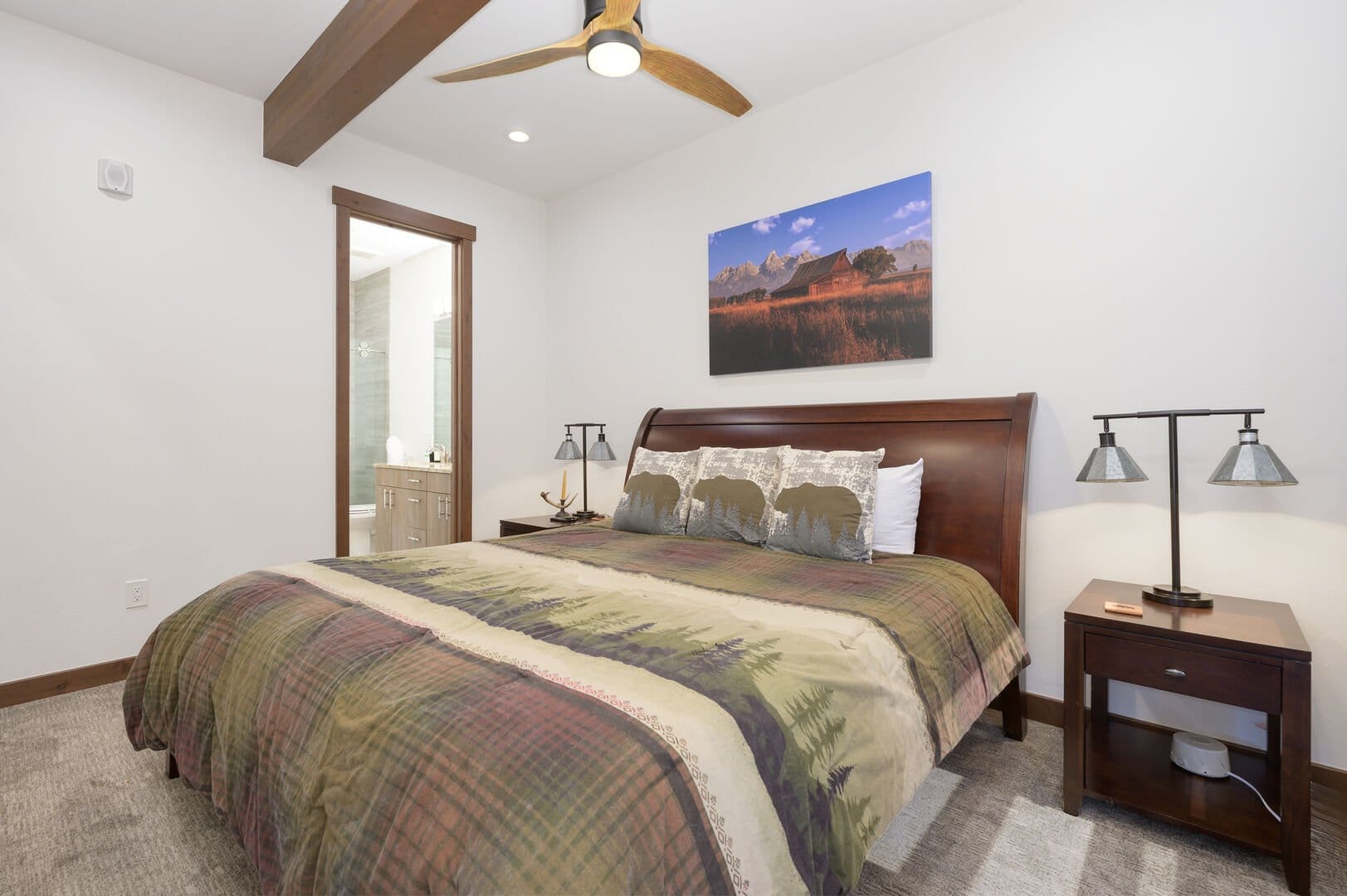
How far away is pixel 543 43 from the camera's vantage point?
272 cm

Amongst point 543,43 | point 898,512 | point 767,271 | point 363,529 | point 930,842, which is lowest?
point 930,842

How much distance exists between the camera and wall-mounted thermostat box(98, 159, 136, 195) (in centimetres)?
272

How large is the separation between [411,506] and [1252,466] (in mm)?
4783

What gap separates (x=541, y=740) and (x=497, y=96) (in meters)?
3.16

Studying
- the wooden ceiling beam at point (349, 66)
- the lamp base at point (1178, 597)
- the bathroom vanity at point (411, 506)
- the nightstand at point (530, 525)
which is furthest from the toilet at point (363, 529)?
the lamp base at point (1178, 597)

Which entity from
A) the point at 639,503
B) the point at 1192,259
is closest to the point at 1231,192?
the point at 1192,259

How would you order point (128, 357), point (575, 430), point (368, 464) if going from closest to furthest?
point (128, 357) → point (575, 430) → point (368, 464)

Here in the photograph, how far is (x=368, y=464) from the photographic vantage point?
20.8 feet

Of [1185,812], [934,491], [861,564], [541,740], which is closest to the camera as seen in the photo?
[541,740]

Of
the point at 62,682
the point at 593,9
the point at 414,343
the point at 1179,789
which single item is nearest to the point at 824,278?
the point at 593,9

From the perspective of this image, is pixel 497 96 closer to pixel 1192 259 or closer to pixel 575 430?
pixel 575 430

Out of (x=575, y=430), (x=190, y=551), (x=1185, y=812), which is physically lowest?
(x=1185, y=812)

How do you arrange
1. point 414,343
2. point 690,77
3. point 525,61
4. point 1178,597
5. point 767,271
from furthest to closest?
point 414,343, point 767,271, point 690,77, point 525,61, point 1178,597

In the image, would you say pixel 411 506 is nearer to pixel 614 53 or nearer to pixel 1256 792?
pixel 614 53
